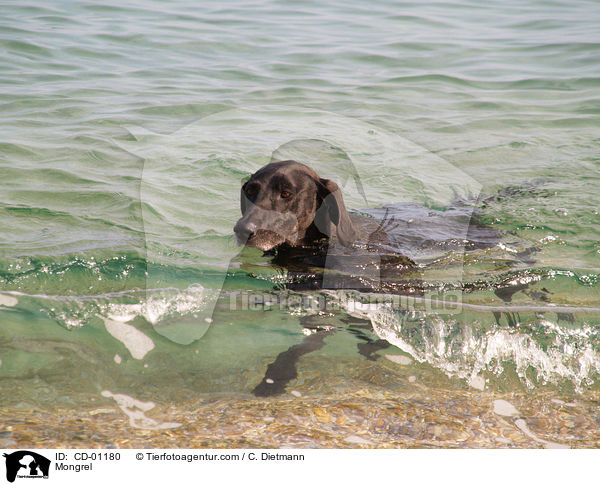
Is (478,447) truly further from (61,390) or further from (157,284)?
(157,284)

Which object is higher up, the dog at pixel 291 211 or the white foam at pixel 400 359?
Result: the dog at pixel 291 211

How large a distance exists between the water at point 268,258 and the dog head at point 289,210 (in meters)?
0.35

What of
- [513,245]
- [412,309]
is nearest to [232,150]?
[513,245]

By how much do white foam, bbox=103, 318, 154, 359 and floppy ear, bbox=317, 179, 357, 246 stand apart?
1.81 m

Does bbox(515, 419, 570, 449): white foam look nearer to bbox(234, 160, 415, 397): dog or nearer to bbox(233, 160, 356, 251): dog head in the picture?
bbox(234, 160, 415, 397): dog

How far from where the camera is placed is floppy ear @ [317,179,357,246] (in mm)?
5043

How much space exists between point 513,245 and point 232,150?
12.8 feet

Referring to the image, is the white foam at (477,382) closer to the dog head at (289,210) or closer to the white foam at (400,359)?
the white foam at (400,359)

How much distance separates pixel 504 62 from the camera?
12758 mm

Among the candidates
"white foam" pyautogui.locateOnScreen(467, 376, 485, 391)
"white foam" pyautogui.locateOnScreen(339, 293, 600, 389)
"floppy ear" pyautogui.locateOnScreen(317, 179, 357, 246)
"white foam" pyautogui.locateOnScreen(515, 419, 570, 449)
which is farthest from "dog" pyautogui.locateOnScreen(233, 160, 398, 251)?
"white foam" pyautogui.locateOnScreen(515, 419, 570, 449)

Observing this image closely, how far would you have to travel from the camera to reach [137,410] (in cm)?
335

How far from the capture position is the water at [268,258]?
344cm

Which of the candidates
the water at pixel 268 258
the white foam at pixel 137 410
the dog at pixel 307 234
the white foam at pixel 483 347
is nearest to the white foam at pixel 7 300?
the water at pixel 268 258
